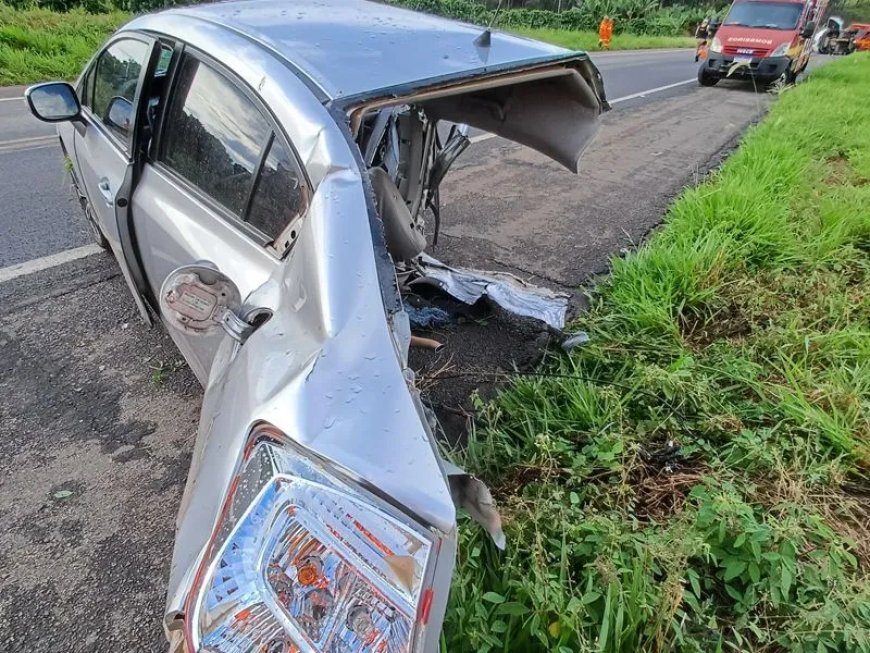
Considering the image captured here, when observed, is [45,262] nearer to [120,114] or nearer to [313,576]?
[120,114]

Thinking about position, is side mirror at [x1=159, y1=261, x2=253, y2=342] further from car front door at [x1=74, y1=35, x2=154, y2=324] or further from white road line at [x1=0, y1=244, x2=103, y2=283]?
white road line at [x1=0, y1=244, x2=103, y2=283]

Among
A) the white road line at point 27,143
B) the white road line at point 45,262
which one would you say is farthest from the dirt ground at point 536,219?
the white road line at point 27,143

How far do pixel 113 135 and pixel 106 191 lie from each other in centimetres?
31

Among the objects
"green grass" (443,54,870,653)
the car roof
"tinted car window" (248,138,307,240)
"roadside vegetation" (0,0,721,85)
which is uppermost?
the car roof

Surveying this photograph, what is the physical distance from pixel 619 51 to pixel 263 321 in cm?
2414

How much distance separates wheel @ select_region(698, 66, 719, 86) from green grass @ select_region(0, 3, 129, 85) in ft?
39.1

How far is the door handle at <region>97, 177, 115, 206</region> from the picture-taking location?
2.49m

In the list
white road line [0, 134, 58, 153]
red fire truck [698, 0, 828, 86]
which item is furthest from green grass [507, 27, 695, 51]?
white road line [0, 134, 58, 153]

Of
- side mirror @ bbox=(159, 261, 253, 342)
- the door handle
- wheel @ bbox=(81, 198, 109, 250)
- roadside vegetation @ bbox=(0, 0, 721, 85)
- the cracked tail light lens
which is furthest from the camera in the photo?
roadside vegetation @ bbox=(0, 0, 721, 85)

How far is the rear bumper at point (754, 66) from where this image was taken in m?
12.5

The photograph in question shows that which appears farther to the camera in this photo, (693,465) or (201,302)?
(693,465)

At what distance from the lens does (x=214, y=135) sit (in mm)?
2023

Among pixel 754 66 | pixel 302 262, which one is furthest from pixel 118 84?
pixel 754 66

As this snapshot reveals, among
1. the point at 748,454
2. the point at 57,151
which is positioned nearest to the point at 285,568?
the point at 748,454
